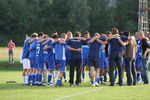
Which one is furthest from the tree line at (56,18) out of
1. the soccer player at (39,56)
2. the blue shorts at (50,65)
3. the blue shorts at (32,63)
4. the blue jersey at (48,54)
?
the blue shorts at (50,65)

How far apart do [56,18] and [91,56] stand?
62.4 metres

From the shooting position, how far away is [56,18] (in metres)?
80.8

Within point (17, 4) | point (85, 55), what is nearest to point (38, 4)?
point (17, 4)

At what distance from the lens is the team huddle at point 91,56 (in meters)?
18.6

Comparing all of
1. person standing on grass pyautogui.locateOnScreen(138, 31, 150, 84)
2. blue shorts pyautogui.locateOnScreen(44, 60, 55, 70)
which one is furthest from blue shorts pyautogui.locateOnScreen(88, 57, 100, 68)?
person standing on grass pyautogui.locateOnScreen(138, 31, 150, 84)

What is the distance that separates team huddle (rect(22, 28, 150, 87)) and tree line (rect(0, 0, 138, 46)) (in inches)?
2285

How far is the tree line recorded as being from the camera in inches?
3137

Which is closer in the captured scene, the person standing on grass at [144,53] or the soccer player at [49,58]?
the soccer player at [49,58]

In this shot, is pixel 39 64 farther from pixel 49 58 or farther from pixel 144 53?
pixel 144 53

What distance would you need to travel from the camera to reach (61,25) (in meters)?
80.8

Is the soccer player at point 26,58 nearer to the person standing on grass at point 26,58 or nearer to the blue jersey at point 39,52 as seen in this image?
the person standing on grass at point 26,58

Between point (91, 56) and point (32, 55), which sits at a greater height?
point (32, 55)

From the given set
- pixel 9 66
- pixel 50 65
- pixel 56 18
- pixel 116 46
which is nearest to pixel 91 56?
pixel 116 46

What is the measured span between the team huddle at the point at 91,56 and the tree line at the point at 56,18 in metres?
58.0
